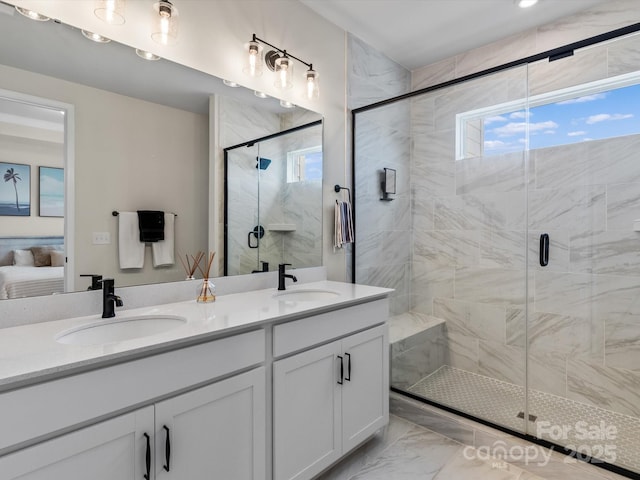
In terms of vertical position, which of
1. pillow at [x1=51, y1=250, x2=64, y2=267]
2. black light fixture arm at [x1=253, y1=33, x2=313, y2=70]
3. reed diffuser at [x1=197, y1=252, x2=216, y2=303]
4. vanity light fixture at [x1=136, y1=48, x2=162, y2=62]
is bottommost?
reed diffuser at [x1=197, y1=252, x2=216, y2=303]

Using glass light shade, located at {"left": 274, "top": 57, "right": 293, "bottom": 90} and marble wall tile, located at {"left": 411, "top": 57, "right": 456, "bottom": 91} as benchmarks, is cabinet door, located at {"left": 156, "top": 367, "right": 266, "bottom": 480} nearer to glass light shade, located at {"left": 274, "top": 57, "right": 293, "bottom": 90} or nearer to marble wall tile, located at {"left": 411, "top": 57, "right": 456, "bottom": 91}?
glass light shade, located at {"left": 274, "top": 57, "right": 293, "bottom": 90}

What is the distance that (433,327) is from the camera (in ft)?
9.36

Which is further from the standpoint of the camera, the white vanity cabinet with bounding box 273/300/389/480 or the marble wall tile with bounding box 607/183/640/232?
the marble wall tile with bounding box 607/183/640/232

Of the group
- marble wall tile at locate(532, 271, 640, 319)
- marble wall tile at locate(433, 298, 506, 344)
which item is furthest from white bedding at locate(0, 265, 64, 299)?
marble wall tile at locate(532, 271, 640, 319)

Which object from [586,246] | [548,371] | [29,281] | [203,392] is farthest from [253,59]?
[548,371]

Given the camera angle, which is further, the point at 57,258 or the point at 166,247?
the point at 166,247

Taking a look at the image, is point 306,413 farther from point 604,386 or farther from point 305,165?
point 604,386

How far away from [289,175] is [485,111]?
5.48ft

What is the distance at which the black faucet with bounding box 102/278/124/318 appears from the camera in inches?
53.3

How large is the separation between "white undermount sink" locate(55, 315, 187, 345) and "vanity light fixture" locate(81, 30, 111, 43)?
45.4 inches

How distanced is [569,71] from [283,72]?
197 centimetres

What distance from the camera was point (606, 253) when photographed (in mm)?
2281

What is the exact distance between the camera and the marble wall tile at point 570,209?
231 cm

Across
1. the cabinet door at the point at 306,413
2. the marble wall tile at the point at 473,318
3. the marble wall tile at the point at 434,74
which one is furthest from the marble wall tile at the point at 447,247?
the cabinet door at the point at 306,413
